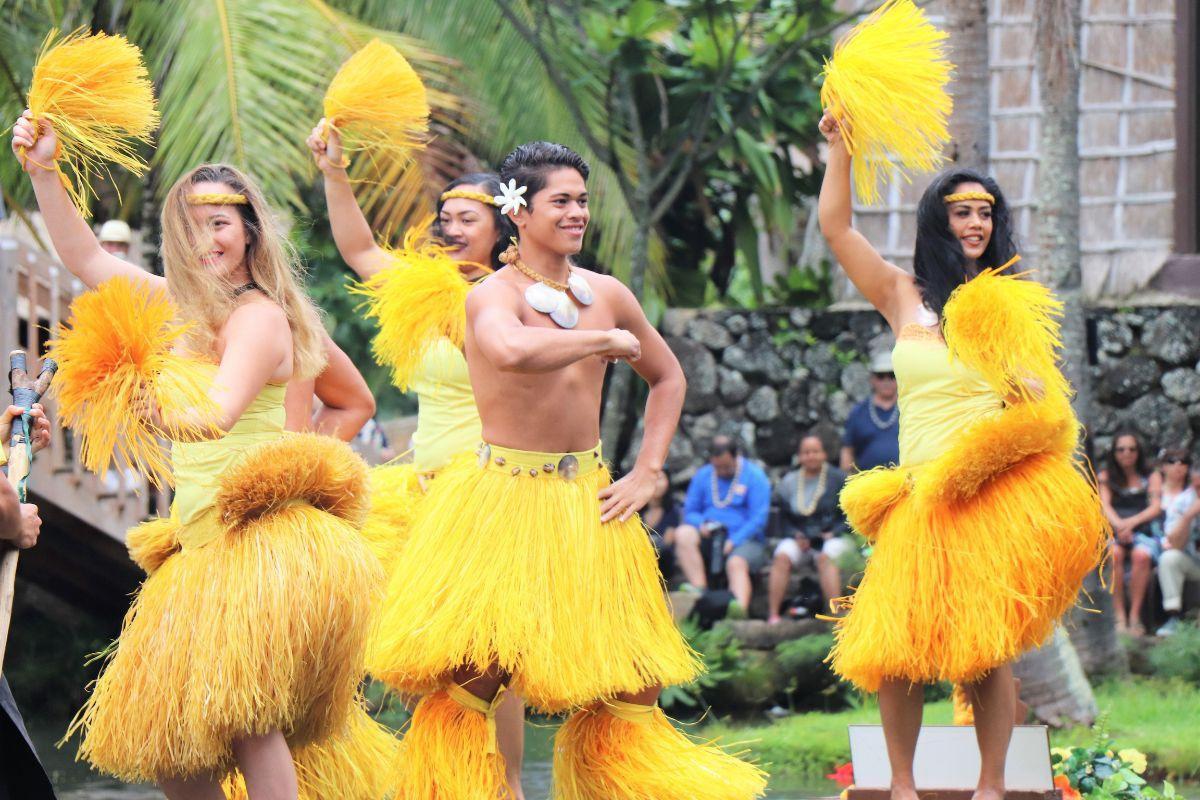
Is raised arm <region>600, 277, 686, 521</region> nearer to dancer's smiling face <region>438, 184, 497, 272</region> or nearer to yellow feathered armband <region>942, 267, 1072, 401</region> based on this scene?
yellow feathered armband <region>942, 267, 1072, 401</region>

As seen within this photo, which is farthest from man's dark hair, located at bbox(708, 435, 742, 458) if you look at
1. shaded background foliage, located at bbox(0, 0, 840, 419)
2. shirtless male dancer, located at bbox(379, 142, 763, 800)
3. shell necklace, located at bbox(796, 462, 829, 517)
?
shirtless male dancer, located at bbox(379, 142, 763, 800)

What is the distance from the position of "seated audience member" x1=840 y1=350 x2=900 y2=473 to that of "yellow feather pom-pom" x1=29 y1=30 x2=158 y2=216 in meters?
4.72

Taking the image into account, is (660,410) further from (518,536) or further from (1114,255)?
(1114,255)

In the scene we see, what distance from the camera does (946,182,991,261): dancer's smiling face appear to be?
14.7 ft

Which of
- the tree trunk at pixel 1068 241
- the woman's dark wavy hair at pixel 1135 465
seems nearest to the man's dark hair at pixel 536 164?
the tree trunk at pixel 1068 241

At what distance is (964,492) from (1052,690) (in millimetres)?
2506

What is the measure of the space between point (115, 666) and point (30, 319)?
4151mm

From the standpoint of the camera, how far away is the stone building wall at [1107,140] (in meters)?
9.59

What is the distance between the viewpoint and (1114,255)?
9609 mm

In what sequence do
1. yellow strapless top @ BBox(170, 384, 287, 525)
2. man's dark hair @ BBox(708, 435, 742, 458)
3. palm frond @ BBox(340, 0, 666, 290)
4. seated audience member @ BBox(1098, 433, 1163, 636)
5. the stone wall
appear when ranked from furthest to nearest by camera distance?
the stone wall → palm frond @ BBox(340, 0, 666, 290) → man's dark hair @ BBox(708, 435, 742, 458) → seated audience member @ BBox(1098, 433, 1163, 636) → yellow strapless top @ BBox(170, 384, 287, 525)

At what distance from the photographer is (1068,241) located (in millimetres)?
7375

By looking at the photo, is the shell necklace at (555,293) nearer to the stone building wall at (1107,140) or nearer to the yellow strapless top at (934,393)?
the yellow strapless top at (934,393)

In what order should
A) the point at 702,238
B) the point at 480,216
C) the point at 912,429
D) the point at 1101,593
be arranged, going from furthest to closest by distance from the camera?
the point at 702,238, the point at 1101,593, the point at 480,216, the point at 912,429

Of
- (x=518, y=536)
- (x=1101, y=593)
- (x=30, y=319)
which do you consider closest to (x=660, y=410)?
(x=518, y=536)
